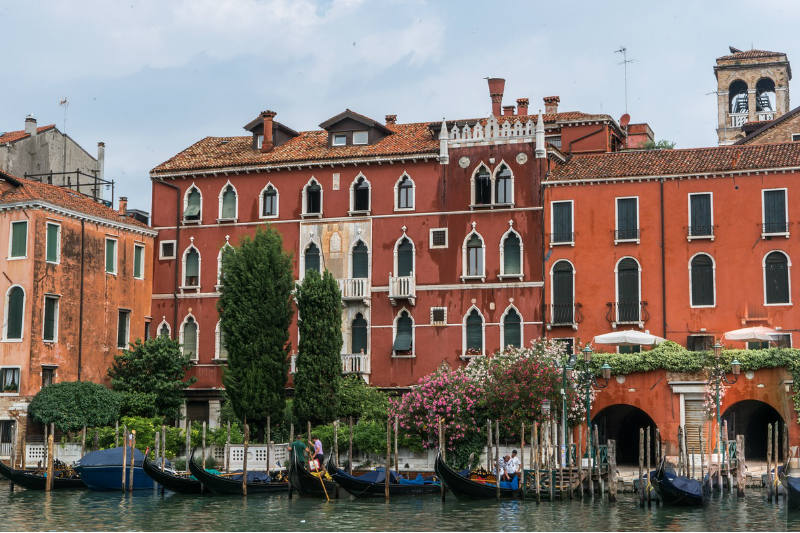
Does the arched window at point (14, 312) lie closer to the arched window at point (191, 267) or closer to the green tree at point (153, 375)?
the green tree at point (153, 375)

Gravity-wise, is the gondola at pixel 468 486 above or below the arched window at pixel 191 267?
below

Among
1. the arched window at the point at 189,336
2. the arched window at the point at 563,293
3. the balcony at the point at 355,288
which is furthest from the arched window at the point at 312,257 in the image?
the arched window at the point at 563,293

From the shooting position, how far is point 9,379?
34.6 metres

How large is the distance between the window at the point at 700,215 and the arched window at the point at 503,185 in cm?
548

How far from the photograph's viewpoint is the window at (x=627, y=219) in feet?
114

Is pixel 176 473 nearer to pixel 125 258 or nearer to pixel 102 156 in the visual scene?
pixel 125 258

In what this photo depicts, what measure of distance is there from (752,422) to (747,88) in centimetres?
2284

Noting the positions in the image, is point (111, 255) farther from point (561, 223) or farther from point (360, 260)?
point (561, 223)

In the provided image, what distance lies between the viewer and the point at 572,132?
38375 mm

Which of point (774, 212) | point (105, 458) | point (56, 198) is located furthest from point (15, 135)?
point (774, 212)

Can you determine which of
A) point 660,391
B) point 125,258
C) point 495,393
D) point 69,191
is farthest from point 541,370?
point 69,191

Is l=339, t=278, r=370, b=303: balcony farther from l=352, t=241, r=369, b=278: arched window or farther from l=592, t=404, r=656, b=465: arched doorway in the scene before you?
l=592, t=404, r=656, b=465: arched doorway

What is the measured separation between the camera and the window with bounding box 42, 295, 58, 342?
3500cm

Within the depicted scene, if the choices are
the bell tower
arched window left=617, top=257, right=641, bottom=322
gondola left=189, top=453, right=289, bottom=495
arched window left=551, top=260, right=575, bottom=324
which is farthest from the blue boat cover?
the bell tower
